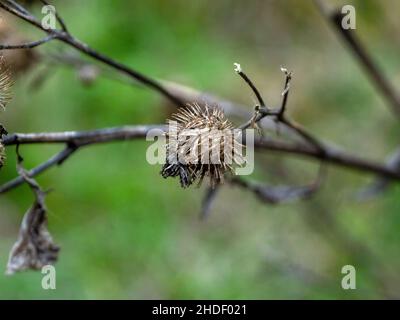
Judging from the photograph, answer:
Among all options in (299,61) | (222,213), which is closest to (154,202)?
(222,213)

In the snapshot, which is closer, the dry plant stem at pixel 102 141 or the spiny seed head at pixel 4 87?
the spiny seed head at pixel 4 87

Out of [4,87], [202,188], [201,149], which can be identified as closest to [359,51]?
[202,188]

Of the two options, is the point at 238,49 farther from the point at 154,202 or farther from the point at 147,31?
the point at 154,202

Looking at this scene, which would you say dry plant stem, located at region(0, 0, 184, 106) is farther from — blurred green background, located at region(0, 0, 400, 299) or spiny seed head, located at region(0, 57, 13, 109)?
blurred green background, located at region(0, 0, 400, 299)

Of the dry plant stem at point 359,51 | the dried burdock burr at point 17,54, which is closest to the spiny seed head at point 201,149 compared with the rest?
the dried burdock burr at point 17,54

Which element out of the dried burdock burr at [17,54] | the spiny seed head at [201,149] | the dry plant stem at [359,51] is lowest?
the spiny seed head at [201,149]

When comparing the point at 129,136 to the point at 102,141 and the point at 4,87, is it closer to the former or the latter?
the point at 102,141

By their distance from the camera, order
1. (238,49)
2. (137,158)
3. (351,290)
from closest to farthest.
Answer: (351,290) < (137,158) < (238,49)

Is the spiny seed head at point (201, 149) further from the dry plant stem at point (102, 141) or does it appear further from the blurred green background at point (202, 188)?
the blurred green background at point (202, 188)
